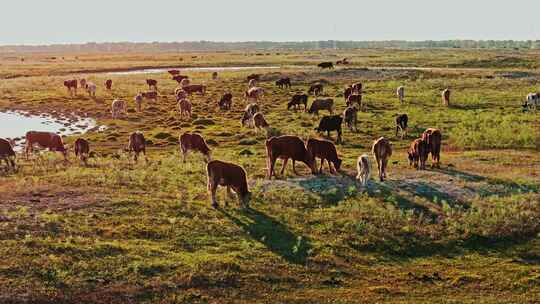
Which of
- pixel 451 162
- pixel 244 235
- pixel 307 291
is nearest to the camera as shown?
pixel 307 291

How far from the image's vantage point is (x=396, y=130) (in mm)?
34406

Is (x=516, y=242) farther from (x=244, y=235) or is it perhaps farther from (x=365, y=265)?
(x=244, y=235)

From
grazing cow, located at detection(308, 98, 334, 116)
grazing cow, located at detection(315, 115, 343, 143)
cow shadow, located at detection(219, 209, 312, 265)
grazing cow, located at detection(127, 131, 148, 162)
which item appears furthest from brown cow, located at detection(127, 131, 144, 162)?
grazing cow, located at detection(308, 98, 334, 116)

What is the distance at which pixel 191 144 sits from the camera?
89.9 feet

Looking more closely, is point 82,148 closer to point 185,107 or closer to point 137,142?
point 137,142

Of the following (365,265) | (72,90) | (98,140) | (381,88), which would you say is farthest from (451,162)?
(72,90)

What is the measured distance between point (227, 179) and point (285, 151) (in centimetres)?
447

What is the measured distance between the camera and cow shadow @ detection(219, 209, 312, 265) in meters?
16.1

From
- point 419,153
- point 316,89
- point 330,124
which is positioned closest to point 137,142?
point 330,124

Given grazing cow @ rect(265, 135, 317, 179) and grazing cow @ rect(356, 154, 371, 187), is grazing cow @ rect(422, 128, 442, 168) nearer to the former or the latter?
grazing cow @ rect(356, 154, 371, 187)

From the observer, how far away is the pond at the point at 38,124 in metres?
37.6

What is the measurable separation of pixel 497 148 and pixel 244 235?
1842 centimetres

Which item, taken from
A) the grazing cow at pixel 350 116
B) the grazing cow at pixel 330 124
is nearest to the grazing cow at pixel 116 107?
the grazing cow at pixel 330 124

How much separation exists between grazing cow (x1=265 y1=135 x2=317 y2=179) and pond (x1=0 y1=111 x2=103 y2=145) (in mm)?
18381
